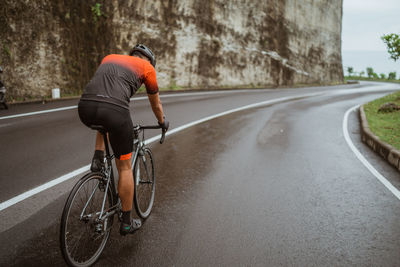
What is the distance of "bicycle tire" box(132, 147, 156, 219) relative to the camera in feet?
12.0

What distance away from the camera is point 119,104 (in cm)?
287

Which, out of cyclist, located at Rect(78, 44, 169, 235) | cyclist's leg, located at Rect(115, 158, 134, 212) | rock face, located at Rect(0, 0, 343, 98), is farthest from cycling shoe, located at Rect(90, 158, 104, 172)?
rock face, located at Rect(0, 0, 343, 98)

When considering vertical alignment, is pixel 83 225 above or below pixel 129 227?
above

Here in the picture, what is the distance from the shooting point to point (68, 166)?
5.56 m

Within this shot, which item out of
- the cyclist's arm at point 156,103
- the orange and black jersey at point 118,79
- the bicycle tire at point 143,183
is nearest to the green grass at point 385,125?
the bicycle tire at point 143,183

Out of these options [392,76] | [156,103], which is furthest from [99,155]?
[392,76]

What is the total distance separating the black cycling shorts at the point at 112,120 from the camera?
2.80m

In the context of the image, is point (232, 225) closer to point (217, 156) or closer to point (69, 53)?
point (217, 156)

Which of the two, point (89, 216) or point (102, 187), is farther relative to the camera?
point (102, 187)

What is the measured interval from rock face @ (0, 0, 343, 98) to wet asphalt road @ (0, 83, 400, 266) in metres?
8.04

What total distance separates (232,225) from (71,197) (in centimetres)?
192

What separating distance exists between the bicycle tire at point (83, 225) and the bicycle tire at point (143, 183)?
0.56 meters

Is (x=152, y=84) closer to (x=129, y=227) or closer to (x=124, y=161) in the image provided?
(x=124, y=161)

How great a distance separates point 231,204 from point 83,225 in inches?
83.7
